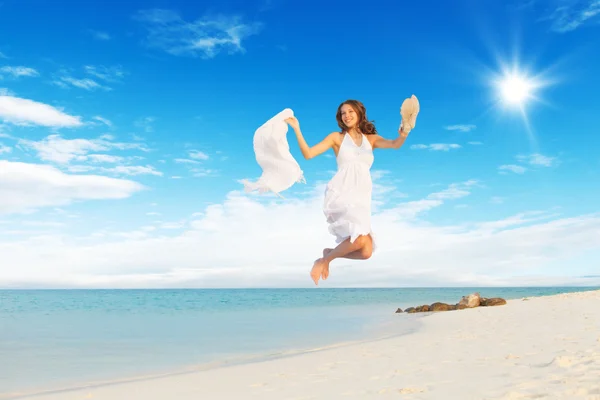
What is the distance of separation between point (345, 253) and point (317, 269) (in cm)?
29

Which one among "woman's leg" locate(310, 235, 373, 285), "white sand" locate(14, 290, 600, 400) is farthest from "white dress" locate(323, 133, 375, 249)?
"white sand" locate(14, 290, 600, 400)

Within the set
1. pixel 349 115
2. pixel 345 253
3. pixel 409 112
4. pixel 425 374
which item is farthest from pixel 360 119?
pixel 425 374

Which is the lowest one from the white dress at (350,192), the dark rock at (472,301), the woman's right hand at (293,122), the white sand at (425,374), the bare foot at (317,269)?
A: the white sand at (425,374)

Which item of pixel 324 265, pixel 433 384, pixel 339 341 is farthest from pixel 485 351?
pixel 339 341

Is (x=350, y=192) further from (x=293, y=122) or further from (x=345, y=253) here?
(x=293, y=122)

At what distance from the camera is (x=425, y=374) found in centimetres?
615

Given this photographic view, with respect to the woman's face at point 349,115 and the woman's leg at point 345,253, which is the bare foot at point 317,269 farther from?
the woman's face at point 349,115

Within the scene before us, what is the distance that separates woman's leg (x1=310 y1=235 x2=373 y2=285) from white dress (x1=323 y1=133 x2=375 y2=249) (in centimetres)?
6

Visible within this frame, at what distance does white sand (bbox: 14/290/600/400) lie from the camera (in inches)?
199

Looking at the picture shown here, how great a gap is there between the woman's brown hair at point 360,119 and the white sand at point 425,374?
2.57m

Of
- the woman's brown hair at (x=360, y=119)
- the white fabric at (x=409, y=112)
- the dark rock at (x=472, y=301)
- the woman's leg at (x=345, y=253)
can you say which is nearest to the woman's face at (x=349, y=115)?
the woman's brown hair at (x=360, y=119)

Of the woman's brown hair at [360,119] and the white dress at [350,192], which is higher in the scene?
the woman's brown hair at [360,119]

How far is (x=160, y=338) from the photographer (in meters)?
16.5

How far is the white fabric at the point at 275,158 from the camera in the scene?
461 centimetres
